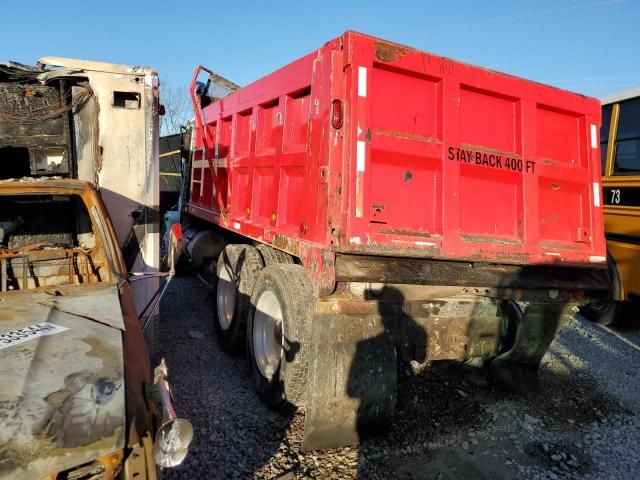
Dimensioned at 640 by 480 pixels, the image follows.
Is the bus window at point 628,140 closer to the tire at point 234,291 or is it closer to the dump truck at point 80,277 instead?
the tire at point 234,291

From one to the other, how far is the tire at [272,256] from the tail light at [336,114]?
1488 millimetres

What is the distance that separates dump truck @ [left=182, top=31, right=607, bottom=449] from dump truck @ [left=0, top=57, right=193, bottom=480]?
1176 millimetres

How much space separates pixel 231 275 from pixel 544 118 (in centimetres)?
363

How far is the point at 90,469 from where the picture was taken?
1.71m

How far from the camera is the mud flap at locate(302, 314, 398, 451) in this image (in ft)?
9.91

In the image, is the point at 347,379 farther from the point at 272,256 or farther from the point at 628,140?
the point at 628,140

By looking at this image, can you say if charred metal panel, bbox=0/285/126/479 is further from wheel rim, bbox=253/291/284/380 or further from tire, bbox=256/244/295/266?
tire, bbox=256/244/295/266

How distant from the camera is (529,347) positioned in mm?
3936

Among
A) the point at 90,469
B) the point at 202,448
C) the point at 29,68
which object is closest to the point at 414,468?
the point at 202,448

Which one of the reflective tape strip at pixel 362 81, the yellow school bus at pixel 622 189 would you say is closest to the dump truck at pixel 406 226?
the reflective tape strip at pixel 362 81

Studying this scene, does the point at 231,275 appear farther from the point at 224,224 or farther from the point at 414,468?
the point at 414,468

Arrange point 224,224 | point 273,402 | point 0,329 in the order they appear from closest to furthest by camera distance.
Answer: point 0,329
point 273,402
point 224,224

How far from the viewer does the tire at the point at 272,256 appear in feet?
13.9

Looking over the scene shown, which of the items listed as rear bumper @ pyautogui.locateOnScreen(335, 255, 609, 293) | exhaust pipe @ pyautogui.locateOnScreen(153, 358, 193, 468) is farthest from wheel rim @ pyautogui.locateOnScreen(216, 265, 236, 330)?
exhaust pipe @ pyautogui.locateOnScreen(153, 358, 193, 468)
